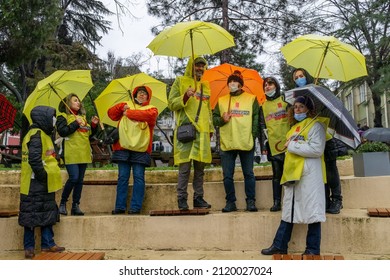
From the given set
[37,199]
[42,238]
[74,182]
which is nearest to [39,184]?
[37,199]

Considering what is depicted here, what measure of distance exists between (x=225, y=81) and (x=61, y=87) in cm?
226

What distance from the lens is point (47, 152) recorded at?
187 inches

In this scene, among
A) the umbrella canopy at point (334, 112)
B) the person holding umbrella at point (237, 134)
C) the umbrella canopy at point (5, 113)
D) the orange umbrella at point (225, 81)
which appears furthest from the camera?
the umbrella canopy at point (5, 113)

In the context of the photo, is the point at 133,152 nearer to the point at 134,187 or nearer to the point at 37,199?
the point at 134,187

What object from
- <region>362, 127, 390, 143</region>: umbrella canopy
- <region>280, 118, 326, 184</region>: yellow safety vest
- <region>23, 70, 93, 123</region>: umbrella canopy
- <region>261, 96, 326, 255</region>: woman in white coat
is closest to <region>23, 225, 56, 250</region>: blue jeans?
<region>23, 70, 93, 123</region>: umbrella canopy

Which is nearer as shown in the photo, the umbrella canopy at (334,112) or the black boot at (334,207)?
the umbrella canopy at (334,112)

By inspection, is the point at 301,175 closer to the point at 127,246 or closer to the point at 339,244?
the point at 339,244

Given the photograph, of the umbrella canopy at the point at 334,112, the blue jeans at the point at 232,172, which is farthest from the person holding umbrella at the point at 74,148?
the umbrella canopy at the point at 334,112

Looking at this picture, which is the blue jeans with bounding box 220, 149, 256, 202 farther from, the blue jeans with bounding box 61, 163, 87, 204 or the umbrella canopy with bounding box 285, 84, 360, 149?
the blue jeans with bounding box 61, 163, 87, 204

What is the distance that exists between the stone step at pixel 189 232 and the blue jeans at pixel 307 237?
391mm

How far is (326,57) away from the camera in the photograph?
17.0 ft

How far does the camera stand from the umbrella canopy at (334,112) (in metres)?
4.04

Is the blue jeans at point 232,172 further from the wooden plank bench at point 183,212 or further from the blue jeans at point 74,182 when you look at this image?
the blue jeans at point 74,182
